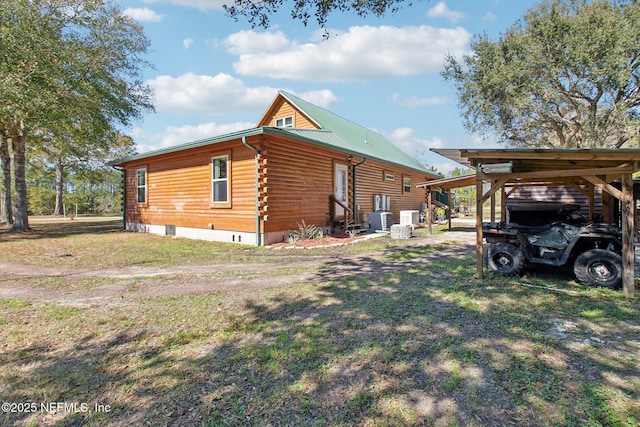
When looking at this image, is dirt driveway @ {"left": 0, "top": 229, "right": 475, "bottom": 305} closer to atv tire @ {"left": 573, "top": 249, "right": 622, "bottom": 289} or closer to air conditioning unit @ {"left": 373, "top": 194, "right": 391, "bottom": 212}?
atv tire @ {"left": 573, "top": 249, "right": 622, "bottom": 289}

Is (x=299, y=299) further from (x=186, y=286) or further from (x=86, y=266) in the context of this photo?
(x=86, y=266)

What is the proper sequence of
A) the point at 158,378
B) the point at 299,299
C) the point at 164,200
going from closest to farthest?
the point at 158,378 < the point at 299,299 < the point at 164,200

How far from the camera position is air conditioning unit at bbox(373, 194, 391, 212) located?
1425cm

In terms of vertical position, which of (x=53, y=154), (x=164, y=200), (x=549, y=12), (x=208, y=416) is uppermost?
(x=549, y=12)

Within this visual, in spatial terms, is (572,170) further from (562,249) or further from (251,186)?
(251,186)

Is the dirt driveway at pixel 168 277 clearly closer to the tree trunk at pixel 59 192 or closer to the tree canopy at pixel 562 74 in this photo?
the tree canopy at pixel 562 74

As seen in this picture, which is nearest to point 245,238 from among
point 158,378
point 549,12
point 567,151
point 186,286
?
point 186,286

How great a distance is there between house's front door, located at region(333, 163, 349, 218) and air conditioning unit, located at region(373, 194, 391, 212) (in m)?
2.28

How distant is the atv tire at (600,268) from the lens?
178 inches

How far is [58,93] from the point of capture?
436 inches

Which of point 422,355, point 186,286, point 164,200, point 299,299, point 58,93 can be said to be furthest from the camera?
point 164,200

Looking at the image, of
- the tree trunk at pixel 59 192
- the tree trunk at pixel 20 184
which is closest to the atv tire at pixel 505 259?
the tree trunk at pixel 20 184

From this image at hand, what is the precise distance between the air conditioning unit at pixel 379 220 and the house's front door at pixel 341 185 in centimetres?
145

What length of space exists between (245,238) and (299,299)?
5572 mm
